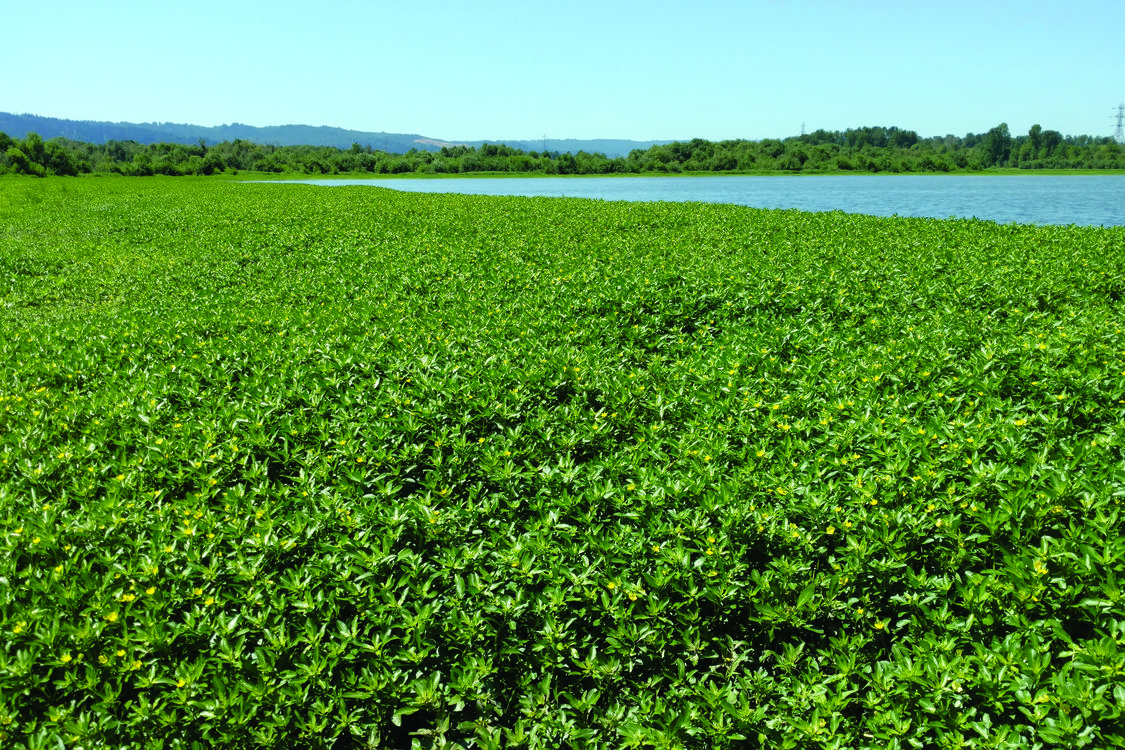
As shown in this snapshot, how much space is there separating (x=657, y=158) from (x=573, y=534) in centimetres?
12541

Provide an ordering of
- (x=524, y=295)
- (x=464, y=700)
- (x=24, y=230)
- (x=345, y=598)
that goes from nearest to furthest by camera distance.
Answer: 1. (x=464, y=700)
2. (x=345, y=598)
3. (x=524, y=295)
4. (x=24, y=230)

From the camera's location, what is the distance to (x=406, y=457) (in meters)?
5.19

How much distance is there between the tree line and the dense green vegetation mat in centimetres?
10996

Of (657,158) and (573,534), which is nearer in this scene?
(573,534)

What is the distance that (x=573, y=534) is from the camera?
4121 mm

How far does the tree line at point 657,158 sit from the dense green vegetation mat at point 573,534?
110 meters

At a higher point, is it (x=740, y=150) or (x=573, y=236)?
(x=740, y=150)

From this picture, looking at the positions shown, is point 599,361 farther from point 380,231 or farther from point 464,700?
point 380,231

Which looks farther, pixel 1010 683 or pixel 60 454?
pixel 60 454

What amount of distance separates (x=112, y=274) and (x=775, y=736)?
1778cm

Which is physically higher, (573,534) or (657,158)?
(657,158)

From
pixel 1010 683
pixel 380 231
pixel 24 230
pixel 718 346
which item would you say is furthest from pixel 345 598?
pixel 24 230

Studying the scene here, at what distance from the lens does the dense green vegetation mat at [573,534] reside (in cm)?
303

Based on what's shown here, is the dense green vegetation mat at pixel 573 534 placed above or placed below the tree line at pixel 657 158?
below
